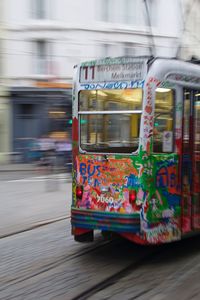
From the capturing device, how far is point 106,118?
24.2 ft

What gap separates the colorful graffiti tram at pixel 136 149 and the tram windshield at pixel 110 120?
0.04 feet

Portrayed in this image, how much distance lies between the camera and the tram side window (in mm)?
6984

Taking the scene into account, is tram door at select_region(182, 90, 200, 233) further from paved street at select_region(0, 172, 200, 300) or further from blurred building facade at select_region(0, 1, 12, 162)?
blurred building facade at select_region(0, 1, 12, 162)

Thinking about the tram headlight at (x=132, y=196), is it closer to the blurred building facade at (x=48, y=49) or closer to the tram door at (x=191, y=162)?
the tram door at (x=191, y=162)

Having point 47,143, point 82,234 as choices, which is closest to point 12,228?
point 82,234

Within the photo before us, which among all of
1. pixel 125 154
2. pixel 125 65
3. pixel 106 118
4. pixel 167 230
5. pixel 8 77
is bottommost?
pixel 167 230

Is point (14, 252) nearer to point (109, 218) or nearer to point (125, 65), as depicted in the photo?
point (109, 218)

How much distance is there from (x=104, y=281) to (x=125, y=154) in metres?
1.66

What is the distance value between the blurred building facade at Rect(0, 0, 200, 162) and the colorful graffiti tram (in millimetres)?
19772

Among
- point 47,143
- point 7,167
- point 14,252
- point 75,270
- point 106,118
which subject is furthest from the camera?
point 7,167

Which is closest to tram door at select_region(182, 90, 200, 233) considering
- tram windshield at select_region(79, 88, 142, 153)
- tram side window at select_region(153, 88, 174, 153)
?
tram side window at select_region(153, 88, 174, 153)

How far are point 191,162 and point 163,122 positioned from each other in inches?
34.7

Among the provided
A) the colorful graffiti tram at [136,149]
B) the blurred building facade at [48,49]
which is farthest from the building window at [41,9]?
the colorful graffiti tram at [136,149]

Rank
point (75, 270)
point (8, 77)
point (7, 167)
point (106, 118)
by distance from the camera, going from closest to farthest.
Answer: point (75, 270) < point (106, 118) < point (7, 167) < point (8, 77)
